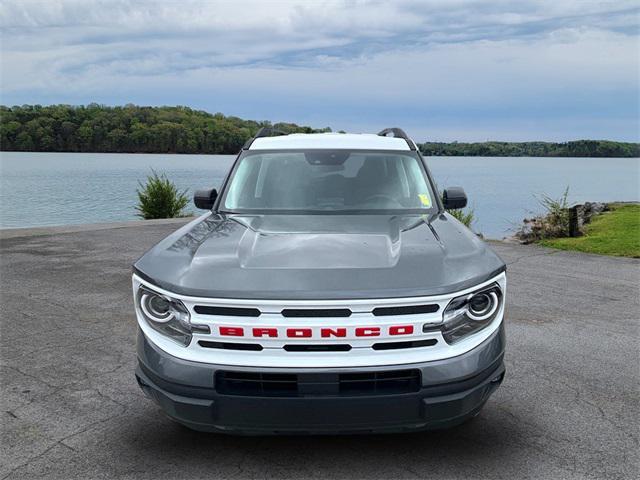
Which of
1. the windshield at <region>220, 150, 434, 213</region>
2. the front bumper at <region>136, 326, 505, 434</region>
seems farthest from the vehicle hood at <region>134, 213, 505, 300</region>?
the windshield at <region>220, 150, 434, 213</region>

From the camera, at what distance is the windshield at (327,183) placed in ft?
14.5

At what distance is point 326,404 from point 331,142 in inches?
112

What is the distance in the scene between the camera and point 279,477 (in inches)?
120

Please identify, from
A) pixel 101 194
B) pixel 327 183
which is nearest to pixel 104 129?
pixel 101 194

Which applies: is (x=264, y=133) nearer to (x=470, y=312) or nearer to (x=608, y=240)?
(x=470, y=312)

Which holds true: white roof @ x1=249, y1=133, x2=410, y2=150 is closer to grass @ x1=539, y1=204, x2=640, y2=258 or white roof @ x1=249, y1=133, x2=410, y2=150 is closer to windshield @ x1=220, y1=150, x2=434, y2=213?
windshield @ x1=220, y1=150, x2=434, y2=213

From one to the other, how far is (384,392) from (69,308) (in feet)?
16.1

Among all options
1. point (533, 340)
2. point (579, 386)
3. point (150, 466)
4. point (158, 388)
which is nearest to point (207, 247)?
point (158, 388)

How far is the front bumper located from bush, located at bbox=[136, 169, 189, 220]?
15.5 metres

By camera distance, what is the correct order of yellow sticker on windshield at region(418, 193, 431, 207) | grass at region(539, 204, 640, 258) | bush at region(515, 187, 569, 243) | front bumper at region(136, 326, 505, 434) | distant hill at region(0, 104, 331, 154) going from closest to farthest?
front bumper at region(136, 326, 505, 434) < yellow sticker on windshield at region(418, 193, 431, 207) < grass at region(539, 204, 640, 258) < bush at region(515, 187, 569, 243) < distant hill at region(0, 104, 331, 154)

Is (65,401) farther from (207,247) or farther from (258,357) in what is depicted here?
(258,357)

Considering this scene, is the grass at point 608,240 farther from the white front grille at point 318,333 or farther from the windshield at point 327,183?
the white front grille at point 318,333

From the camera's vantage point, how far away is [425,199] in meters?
4.48

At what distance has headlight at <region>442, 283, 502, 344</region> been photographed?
284 cm
